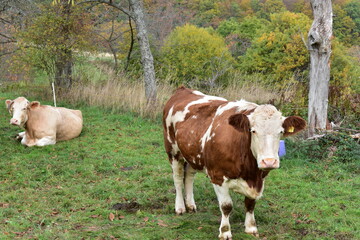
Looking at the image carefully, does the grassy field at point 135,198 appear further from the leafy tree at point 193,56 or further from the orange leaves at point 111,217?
the leafy tree at point 193,56

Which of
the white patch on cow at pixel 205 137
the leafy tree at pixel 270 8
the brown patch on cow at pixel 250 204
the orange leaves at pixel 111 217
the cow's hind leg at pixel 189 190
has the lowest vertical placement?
the orange leaves at pixel 111 217

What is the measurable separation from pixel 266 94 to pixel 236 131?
29.9 ft

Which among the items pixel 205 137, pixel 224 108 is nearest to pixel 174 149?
pixel 205 137

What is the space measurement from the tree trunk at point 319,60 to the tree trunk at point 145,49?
17.6 feet

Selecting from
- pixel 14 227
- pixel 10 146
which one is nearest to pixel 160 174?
pixel 14 227

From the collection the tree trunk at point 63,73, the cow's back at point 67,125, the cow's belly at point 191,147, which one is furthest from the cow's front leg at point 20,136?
the cow's belly at point 191,147

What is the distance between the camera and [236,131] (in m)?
4.29

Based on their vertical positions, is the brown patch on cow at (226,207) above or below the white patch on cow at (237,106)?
below

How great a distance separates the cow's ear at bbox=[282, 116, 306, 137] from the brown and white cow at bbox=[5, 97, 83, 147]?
6587 mm

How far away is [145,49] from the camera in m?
12.3

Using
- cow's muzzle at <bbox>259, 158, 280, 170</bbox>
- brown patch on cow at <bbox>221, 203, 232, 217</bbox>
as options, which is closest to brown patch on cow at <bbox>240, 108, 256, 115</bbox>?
cow's muzzle at <bbox>259, 158, 280, 170</bbox>

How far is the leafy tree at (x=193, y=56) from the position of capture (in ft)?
54.2

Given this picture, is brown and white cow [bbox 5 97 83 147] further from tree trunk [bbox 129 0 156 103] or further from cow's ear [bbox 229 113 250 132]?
cow's ear [bbox 229 113 250 132]

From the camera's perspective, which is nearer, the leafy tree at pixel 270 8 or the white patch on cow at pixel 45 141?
the white patch on cow at pixel 45 141
